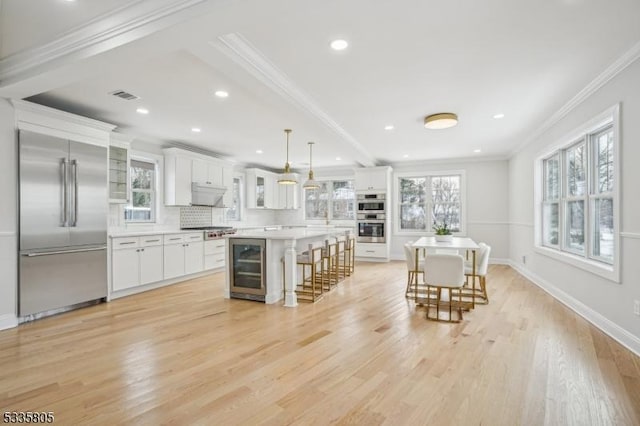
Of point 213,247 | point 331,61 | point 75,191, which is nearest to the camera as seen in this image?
point 331,61

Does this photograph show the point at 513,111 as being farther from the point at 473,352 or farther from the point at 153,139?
the point at 153,139

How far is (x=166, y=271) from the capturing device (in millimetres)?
5340

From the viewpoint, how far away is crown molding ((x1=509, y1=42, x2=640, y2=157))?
277 cm

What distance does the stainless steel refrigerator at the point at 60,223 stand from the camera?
11.7 feet

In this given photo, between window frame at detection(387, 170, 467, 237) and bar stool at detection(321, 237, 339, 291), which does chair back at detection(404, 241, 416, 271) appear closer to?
bar stool at detection(321, 237, 339, 291)

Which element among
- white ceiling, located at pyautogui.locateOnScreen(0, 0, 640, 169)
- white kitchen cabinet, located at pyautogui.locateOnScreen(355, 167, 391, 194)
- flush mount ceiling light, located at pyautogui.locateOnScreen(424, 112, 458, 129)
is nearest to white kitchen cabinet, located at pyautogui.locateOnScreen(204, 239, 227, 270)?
white ceiling, located at pyautogui.locateOnScreen(0, 0, 640, 169)

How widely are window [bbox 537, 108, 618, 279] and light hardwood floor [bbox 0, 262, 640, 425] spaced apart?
35.3 inches

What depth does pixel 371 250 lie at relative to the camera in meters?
8.04

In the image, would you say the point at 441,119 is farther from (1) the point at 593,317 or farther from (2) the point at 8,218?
(2) the point at 8,218

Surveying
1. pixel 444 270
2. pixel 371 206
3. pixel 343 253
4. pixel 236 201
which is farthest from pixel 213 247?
pixel 444 270

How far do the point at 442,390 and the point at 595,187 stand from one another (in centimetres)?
315

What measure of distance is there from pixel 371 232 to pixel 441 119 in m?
4.09

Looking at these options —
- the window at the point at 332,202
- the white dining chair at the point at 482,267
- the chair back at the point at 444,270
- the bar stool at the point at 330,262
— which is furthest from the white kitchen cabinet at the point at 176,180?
the white dining chair at the point at 482,267

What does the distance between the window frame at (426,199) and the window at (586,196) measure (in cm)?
266
